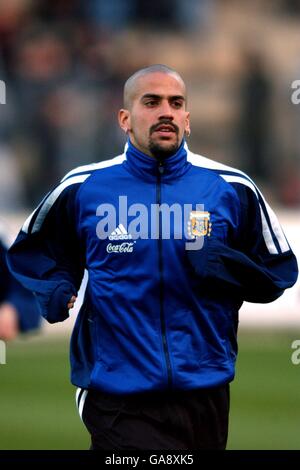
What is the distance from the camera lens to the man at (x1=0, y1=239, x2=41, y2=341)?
710cm

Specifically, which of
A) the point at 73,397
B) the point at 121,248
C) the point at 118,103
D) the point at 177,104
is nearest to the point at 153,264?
the point at 121,248

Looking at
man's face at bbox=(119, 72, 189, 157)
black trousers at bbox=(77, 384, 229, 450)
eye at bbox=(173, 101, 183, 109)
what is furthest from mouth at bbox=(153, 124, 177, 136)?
black trousers at bbox=(77, 384, 229, 450)

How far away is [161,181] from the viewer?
5621 millimetres

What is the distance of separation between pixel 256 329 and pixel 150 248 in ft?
25.5

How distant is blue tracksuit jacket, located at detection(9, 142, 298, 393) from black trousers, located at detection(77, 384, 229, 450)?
0.25ft

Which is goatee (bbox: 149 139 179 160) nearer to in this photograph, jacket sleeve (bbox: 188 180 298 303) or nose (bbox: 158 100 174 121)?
nose (bbox: 158 100 174 121)

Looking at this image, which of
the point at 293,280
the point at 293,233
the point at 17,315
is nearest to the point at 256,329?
the point at 293,233

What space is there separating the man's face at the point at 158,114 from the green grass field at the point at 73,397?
10.9 ft

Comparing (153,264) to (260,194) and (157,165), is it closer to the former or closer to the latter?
(157,165)

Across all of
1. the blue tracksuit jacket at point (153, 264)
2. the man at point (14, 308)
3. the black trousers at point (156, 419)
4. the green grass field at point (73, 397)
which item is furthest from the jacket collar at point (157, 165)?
the green grass field at point (73, 397)

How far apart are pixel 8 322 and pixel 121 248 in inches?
69.1

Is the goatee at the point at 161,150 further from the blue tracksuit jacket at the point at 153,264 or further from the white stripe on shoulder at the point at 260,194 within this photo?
the white stripe on shoulder at the point at 260,194

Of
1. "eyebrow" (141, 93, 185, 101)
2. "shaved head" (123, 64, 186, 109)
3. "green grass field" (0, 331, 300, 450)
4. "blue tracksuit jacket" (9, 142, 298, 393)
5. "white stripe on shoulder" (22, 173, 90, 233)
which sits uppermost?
"shaved head" (123, 64, 186, 109)
